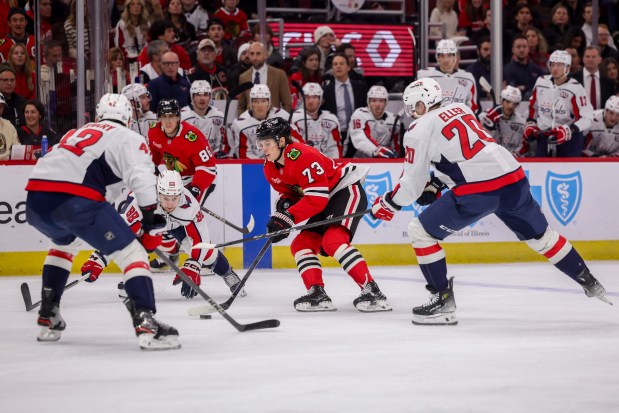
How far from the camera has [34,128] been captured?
29.3ft

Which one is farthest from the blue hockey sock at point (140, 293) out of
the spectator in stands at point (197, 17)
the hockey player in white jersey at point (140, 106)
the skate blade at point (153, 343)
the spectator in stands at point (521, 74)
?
the spectator in stands at point (521, 74)

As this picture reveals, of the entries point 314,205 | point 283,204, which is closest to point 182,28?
point 283,204

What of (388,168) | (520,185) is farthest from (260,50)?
(520,185)

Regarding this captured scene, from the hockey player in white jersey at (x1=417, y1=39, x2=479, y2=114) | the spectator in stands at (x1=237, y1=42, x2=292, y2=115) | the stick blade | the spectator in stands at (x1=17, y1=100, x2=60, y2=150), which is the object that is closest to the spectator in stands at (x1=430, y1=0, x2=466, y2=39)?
the hockey player in white jersey at (x1=417, y1=39, x2=479, y2=114)

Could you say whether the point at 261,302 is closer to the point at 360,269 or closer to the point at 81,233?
the point at 360,269

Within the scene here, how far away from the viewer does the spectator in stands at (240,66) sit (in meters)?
9.92

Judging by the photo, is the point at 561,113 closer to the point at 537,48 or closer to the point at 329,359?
the point at 537,48

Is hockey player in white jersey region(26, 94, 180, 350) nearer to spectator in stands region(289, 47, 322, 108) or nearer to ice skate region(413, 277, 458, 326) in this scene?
ice skate region(413, 277, 458, 326)

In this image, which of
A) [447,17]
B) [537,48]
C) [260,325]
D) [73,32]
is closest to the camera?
[260,325]

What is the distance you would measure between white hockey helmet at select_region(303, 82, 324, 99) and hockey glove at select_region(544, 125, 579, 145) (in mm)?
2004

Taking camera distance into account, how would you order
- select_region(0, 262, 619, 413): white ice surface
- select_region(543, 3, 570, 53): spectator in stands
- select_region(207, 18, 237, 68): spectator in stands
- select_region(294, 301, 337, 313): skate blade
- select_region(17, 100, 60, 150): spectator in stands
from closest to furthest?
select_region(0, 262, 619, 413): white ice surface, select_region(294, 301, 337, 313): skate blade, select_region(17, 100, 60, 150): spectator in stands, select_region(207, 18, 237, 68): spectator in stands, select_region(543, 3, 570, 53): spectator in stands

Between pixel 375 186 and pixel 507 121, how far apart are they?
1736mm

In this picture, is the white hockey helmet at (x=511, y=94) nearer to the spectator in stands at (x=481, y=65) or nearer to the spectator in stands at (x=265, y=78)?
the spectator in stands at (x=481, y=65)

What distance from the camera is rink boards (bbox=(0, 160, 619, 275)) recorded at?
849 centimetres
